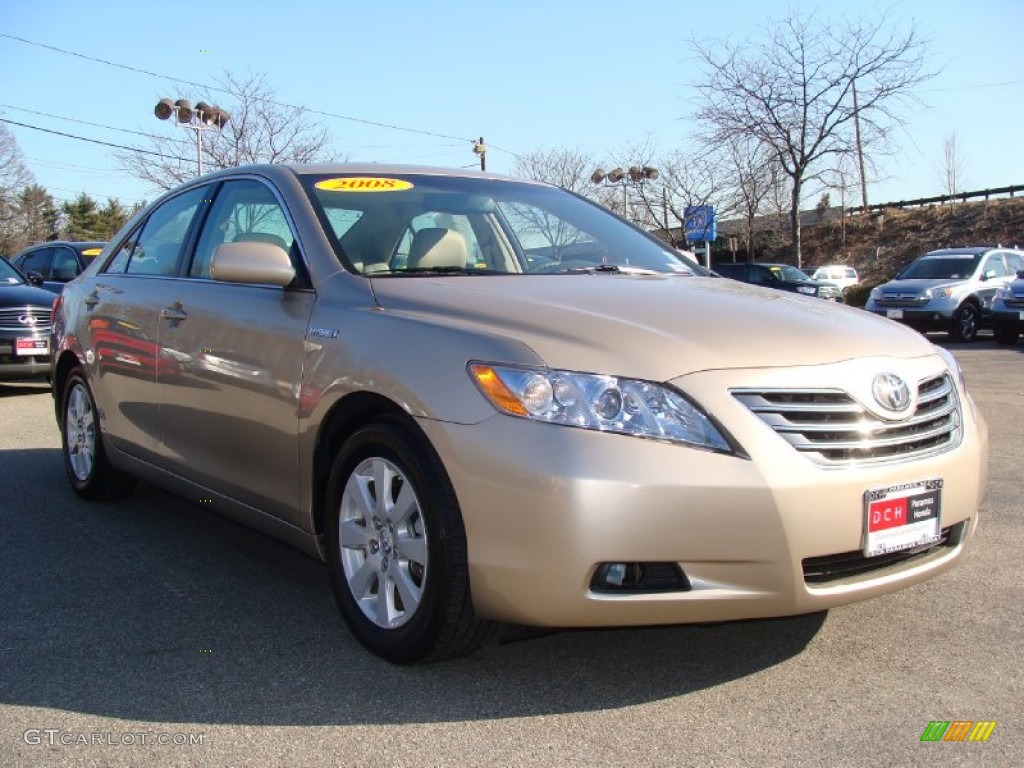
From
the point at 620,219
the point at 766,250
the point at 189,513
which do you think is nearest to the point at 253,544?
the point at 189,513

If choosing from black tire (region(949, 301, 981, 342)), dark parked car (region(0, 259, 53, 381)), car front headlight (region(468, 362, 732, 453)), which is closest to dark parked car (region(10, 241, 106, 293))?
dark parked car (region(0, 259, 53, 381))

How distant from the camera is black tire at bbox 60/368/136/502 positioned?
5.28 metres

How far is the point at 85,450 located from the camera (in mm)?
5438

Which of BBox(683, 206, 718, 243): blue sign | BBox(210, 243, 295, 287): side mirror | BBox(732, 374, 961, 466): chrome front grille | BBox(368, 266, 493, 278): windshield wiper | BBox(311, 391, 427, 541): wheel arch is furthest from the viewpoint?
BBox(683, 206, 718, 243): blue sign

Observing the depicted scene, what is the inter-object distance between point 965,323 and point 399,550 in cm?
1743

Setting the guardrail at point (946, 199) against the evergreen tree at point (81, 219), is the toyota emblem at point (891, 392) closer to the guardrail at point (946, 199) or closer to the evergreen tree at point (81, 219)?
the guardrail at point (946, 199)

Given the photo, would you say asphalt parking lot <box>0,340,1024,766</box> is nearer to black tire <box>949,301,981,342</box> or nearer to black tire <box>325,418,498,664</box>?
black tire <box>325,418,498,664</box>

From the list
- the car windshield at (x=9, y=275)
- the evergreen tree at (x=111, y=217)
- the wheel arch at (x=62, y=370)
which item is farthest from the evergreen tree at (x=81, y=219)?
the wheel arch at (x=62, y=370)

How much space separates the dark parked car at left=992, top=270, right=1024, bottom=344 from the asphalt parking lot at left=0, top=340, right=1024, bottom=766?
44.3ft

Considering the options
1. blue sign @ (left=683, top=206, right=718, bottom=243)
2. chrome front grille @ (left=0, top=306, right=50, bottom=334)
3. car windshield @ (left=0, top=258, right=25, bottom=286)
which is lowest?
chrome front grille @ (left=0, top=306, right=50, bottom=334)

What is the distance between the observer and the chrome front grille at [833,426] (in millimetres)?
2770

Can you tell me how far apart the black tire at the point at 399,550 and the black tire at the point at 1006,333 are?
15643 mm

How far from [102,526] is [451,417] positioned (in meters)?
2.86

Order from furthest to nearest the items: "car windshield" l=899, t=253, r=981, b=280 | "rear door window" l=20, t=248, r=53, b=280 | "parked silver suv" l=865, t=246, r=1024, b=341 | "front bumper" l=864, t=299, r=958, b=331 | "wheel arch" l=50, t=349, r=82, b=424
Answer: "car windshield" l=899, t=253, r=981, b=280, "parked silver suv" l=865, t=246, r=1024, b=341, "front bumper" l=864, t=299, r=958, b=331, "rear door window" l=20, t=248, r=53, b=280, "wheel arch" l=50, t=349, r=82, b=424
